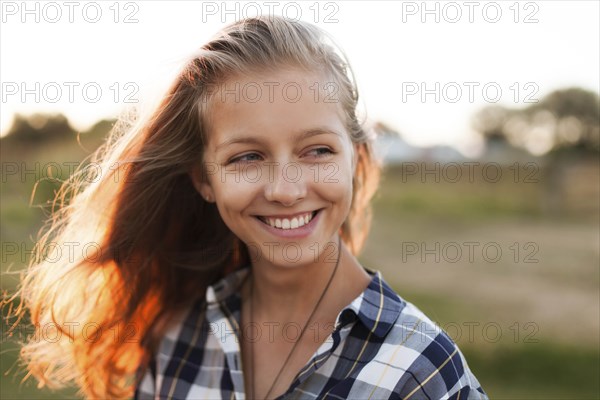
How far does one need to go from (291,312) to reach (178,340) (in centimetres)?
38

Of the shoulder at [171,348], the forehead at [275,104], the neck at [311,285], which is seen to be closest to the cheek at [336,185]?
the forehead at [275,104]

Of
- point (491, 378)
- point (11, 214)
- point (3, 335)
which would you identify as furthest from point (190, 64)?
point (11, 214)

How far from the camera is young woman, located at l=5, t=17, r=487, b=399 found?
5.72ft

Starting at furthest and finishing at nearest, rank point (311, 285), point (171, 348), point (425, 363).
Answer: point (171, 348)
point (311, 285)
point (425, 363)

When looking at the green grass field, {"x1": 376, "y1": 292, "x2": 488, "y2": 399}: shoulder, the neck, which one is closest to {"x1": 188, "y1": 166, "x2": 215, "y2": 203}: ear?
the neck

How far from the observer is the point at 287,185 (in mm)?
1737

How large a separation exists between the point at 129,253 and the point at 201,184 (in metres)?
0.39

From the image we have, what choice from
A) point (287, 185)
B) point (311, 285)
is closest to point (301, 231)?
point (287, 185)

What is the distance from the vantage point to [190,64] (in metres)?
1.94

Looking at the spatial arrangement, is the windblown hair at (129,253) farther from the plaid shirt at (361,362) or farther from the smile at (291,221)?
the smile at (291,221)

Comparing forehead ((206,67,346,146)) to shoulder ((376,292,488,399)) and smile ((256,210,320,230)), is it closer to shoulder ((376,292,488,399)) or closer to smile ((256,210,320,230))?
smile ((256,210,320,230))

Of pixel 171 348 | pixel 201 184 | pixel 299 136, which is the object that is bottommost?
pixel 171 348

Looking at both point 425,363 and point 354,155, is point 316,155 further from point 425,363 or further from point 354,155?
point 425,363

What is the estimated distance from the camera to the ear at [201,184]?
203 centimetres
